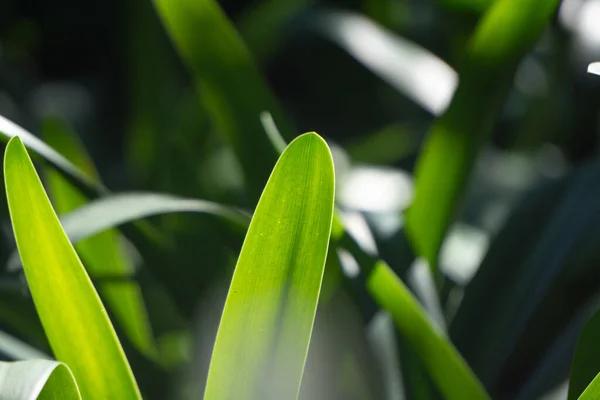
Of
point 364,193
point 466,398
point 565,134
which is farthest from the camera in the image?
point 565,134

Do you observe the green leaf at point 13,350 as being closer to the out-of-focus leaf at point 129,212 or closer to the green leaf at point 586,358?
the out-of-focus leaf at point 129,212

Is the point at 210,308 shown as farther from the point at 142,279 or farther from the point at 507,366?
the point at 507,366

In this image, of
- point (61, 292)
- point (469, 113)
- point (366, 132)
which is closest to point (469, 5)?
point (469, 113)

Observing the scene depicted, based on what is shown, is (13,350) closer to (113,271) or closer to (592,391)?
(113,271)

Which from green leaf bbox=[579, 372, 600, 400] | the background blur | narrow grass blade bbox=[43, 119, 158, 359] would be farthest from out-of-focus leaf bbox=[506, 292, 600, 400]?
narrow grass blade bbox=[43, 119, 158, 359]

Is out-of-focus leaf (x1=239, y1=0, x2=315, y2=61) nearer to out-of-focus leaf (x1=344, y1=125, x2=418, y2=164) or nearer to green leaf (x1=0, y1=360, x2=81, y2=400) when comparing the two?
out-of-focus leaf (x1=344, y1=125, x2=418, y2=164)

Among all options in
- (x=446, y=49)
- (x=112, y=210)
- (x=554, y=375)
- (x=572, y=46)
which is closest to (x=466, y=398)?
(x=554, y=375)

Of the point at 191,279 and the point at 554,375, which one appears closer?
the point at 554,375
